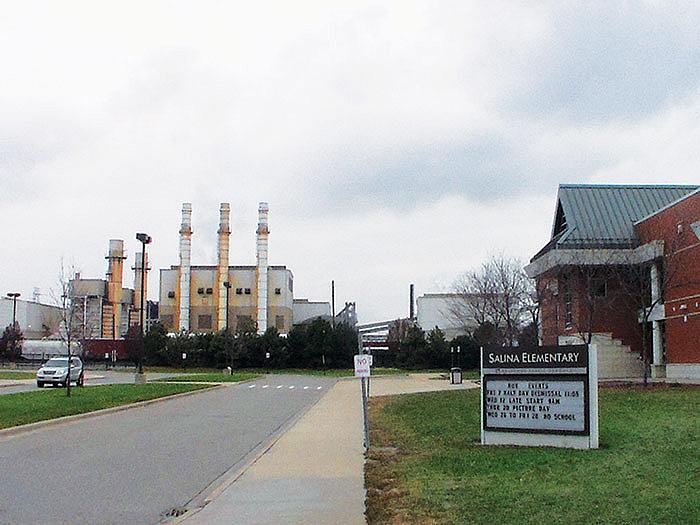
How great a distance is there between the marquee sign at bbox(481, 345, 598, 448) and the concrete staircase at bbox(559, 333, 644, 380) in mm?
32519

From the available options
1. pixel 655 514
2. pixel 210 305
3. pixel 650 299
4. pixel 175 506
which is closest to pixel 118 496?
pixel 175 506

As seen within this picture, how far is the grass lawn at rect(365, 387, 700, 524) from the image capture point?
329 inches

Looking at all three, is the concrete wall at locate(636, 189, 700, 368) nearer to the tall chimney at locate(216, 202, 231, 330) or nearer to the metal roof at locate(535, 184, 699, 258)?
the metal roof at locate(535, 184, 699, 258)

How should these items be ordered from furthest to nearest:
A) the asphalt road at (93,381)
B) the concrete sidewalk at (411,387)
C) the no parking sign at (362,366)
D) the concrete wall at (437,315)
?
the concrete wall at (437,315)
the concrete sidewalk at (411,387)
the asphalt road at (93,381)
the no parking sign at (362,366)

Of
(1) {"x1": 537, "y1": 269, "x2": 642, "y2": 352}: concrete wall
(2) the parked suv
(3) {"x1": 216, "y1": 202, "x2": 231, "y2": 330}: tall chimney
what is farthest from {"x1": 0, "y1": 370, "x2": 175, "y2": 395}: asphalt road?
(3) {"x1": 216, "y1": 202, "x2": 231, "y2": 330}: tall chimney

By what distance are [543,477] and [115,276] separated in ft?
267

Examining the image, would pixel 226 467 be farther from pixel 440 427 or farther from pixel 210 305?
A: pixel 210 305

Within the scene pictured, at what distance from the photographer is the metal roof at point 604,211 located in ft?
148

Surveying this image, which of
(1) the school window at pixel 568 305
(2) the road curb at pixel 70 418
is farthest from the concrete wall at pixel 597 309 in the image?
(2) the road curb at pixel 70 418

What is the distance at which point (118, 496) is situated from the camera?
431 inches

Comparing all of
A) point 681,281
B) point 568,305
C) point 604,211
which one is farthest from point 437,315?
point 681,281

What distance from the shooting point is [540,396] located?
46.9 feet

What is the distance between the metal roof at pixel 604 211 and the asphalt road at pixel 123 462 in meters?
24.6

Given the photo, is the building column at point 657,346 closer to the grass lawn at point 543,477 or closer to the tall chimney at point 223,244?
the grass lawn at point 543,477
